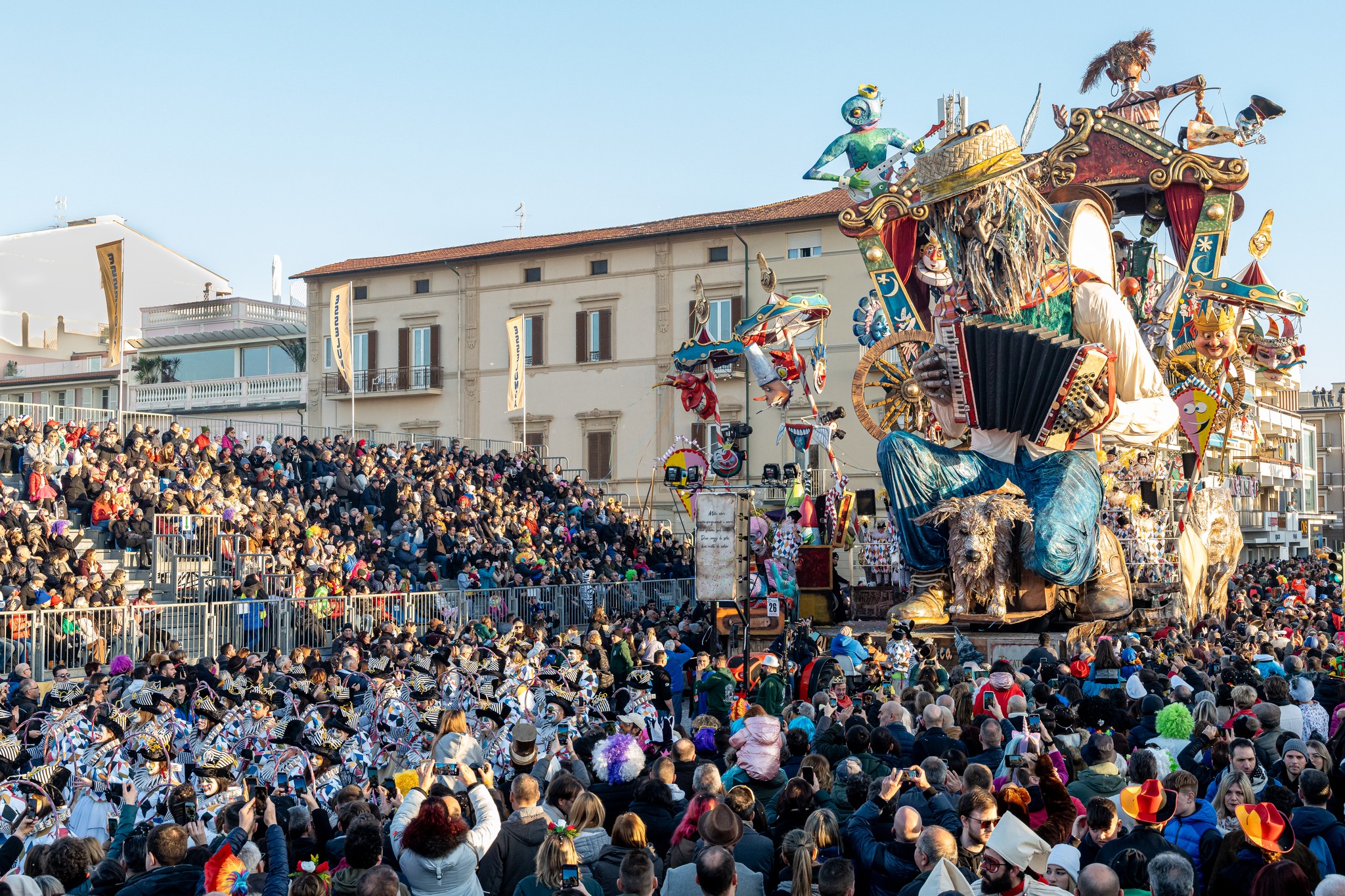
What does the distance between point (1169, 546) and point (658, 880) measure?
21539 millimetres

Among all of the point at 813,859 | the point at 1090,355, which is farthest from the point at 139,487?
the point at 813,859

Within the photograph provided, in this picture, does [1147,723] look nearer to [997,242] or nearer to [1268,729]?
[1268,729]

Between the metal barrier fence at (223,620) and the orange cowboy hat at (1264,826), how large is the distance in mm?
13493

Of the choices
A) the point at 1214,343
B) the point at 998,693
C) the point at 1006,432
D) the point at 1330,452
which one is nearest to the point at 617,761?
the point at 998,693

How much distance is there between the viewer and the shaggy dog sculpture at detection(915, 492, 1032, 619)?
888 inches

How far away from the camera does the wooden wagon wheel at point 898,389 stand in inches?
1019

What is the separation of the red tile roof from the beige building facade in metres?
0.09

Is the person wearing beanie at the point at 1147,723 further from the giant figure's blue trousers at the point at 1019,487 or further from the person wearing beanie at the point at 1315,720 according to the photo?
the giant figure's blue trousers at the point at 1019,487

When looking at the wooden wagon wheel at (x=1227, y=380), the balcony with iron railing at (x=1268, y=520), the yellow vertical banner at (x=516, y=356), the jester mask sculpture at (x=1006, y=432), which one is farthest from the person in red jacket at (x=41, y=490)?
the balcony with iron railing at (x=1268, y=520)

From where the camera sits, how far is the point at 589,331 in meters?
46.6

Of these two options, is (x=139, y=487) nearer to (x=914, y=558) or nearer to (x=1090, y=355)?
(x=914, y=558)

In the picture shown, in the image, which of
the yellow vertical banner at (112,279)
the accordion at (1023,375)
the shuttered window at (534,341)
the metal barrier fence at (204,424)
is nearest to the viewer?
the accordion at (1023,375)

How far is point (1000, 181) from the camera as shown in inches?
942

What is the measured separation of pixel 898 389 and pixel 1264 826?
71.4 feet
